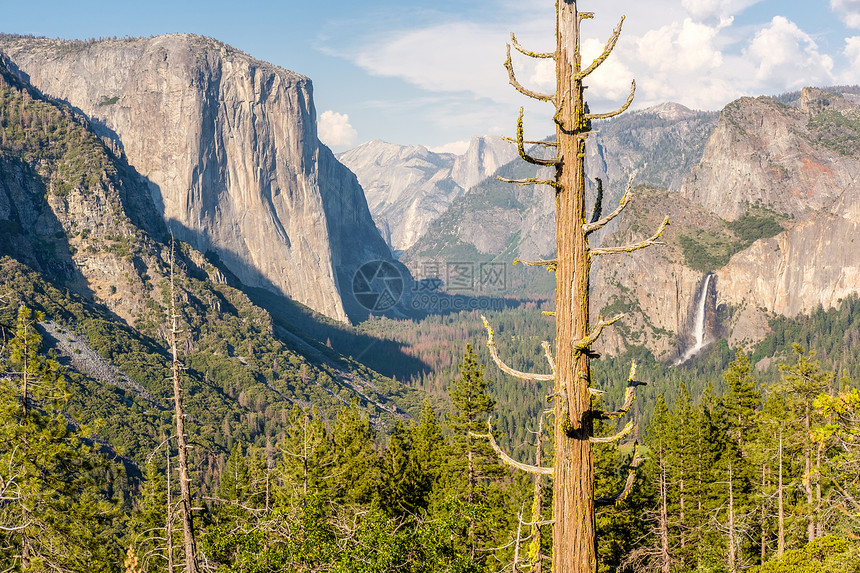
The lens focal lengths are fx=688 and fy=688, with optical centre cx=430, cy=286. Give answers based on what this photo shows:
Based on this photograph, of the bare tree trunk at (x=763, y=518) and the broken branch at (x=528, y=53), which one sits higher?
the broken branch at (x=528, y=53)

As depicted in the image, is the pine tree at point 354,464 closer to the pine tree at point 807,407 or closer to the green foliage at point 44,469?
the green foliage at point 44,469

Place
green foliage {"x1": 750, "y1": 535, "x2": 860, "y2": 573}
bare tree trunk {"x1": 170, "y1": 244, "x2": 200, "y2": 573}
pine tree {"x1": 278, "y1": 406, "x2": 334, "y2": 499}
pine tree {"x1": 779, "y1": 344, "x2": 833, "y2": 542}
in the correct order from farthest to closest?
pine tree {"x1": 278, "y1": 406, "x2": 334, "y2": 499} → pine tree {"x1": 779, "y1": 344, "x2": 833, "y2": 542} → green foliage {"x1": 750, "y1": 535, "x2": 860, "y2": 573} → bare tree trunk {"x1": 170, "y1": 244, "x2": 200, "y2": 573}

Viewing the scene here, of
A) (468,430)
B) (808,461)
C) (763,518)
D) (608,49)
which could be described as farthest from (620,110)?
(763,518)

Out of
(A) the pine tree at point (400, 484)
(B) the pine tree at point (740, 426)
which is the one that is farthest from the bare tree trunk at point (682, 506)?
(A) the pine tree at point (400, 484)

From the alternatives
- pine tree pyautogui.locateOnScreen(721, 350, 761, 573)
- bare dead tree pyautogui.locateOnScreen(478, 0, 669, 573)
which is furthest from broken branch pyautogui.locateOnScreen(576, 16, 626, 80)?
pine tree pyautogui.locateOnScreen(721, 350, 761, 573)

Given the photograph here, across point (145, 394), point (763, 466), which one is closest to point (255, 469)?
point (763, 466)

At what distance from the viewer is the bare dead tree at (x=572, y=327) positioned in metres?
11.7

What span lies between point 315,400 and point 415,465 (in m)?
136

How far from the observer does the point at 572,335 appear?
468 inches

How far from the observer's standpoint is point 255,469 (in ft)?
209

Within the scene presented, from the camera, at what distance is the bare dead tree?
38.3 feet

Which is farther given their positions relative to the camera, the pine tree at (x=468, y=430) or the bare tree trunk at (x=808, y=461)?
the pine tree at (x=468, y=430)

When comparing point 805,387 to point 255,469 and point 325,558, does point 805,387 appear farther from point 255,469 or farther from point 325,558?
point 255,469

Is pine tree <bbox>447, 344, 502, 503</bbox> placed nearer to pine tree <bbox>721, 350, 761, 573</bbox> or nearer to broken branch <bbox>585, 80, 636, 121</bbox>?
pine tree <bbox>721, 350, 761, 573</bbox>
